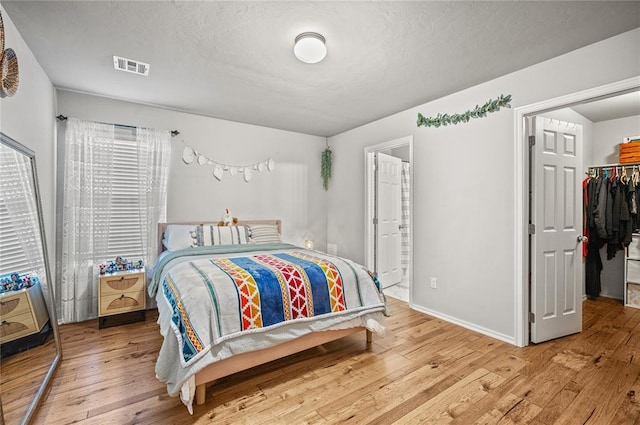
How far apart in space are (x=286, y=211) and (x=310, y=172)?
31.9 inches

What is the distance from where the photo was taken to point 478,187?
2.96 m

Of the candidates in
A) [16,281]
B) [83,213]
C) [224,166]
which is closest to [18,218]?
[16,281]

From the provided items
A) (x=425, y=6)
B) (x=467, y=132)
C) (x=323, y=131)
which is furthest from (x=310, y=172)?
(x=425, y=6)

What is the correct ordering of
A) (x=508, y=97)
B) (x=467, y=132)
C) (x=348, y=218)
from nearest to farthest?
(x=508, y=97) < (x=467, y=132) < (x=348, y=218)

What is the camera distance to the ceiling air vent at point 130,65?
2479 mm

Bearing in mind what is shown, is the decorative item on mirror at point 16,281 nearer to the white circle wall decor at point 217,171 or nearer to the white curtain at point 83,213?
the white curtain at point 83,213

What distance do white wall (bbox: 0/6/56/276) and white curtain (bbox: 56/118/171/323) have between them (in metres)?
0.14

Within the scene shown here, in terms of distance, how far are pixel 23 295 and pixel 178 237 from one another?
1.55m

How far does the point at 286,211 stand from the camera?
472 centimetres

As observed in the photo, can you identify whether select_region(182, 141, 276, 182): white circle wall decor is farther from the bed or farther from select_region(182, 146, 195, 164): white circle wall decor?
the bed

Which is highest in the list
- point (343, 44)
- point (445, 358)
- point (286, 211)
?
point (343, 44)

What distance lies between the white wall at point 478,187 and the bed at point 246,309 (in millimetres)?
1090

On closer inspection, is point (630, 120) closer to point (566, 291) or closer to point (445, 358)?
point (566, 291)

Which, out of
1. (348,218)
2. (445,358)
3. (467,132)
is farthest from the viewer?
(348,218)
